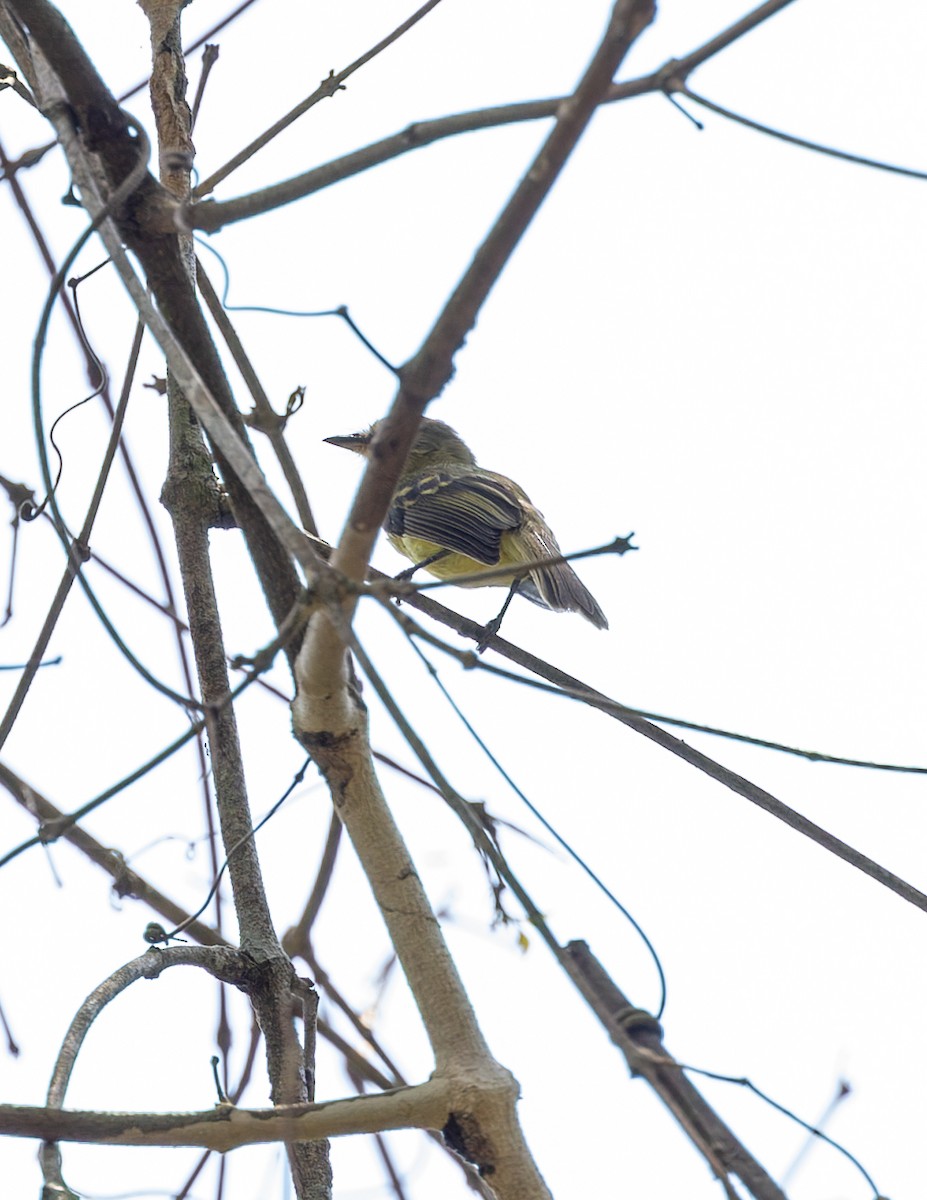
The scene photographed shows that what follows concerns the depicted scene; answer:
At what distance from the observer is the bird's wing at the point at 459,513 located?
15.2 feet

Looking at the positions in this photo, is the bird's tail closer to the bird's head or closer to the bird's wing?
the bird's wing

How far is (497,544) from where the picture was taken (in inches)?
184

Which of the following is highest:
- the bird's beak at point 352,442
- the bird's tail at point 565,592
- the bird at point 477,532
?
the bird's beak at point 352,442

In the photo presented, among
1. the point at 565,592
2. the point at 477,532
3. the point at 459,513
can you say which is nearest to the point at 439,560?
the point at 459,513

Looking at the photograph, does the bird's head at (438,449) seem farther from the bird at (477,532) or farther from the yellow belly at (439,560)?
the yellow belly at (439,560)

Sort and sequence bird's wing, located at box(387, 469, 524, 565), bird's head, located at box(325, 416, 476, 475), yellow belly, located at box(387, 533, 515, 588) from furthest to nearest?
bird's head, located at box(325, 416, 476, 475) → yellow belly, located at box(387, 533, 515, 588) → bird's wing, located at box(387, 469, 524, 565)

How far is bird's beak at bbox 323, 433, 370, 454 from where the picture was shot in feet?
18.4

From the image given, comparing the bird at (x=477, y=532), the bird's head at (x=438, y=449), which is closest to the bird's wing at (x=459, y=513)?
the bird at (x=477, y=532)

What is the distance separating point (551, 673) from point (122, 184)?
1.20 metres

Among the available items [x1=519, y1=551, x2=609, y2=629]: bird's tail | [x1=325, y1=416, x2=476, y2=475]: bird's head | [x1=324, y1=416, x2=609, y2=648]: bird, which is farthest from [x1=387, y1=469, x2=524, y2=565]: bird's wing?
[x1=325, y1=416, x2=476, y2=475]: bird's head

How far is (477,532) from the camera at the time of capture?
4688mm

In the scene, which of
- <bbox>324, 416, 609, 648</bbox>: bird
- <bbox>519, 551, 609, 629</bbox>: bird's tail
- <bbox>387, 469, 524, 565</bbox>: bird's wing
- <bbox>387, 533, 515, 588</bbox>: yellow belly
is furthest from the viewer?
<bbox>387, 533, 515, 588</bbox>: yellow belly

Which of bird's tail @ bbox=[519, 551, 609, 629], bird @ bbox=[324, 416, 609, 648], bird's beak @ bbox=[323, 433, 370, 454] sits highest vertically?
bird's beak @ bbox=[323, 433, 370, 454]

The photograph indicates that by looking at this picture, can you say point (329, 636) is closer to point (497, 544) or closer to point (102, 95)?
point (102, 95)
